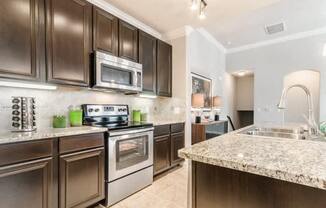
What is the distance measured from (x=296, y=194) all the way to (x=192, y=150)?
1.56ft

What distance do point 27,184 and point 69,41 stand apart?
1.47 metres

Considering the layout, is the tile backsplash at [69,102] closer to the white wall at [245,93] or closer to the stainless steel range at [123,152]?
the stainless steel range at [123,152]

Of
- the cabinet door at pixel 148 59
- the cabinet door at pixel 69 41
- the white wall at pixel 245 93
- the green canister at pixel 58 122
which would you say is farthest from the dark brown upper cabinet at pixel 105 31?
the white wall at pixel 245 93

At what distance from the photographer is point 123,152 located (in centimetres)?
227

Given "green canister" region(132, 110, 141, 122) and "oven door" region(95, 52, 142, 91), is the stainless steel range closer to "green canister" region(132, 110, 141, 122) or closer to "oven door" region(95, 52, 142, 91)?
"green canister" region(132, 110, 141, 122)

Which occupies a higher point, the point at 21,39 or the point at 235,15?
the point at 235,15

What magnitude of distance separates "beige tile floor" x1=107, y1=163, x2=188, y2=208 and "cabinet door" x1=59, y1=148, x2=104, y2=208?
0.35m

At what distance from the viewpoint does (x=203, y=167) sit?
0.95 metres

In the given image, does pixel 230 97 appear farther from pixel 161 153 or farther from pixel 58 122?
pixel 58 122

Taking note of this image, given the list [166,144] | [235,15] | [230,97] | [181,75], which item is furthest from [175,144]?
[230,97]

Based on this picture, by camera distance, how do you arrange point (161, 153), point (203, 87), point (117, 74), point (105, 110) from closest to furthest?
1. point (117, 74)
2. point (105, 110)
3. point (161, 153)
4. point (203, 87)

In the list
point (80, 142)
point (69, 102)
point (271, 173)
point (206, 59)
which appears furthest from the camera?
point (206, 59)

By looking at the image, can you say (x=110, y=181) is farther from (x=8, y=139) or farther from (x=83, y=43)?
(x=83, y=43)

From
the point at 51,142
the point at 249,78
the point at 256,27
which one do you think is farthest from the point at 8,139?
the point at 249,78
